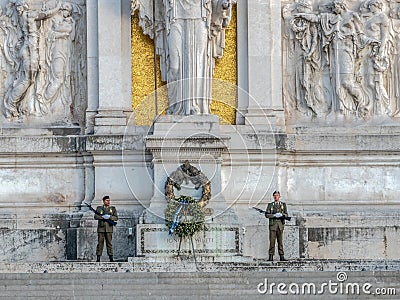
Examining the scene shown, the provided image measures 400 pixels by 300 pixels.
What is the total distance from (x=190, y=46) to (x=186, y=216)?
4137mm

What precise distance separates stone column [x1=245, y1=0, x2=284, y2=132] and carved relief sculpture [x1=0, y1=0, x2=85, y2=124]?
3.99 m

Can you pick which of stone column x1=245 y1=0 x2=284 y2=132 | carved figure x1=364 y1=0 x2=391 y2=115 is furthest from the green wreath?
carved figure x1=364 y1=0 x2=391 y2=115

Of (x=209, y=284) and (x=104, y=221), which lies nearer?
(x=209, y=284)

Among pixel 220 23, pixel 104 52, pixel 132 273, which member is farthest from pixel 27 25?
pixel 132 273

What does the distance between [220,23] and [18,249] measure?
6.90m

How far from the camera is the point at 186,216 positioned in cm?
3531

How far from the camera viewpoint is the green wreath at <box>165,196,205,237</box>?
35.2m

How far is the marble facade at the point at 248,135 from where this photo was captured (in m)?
36.9

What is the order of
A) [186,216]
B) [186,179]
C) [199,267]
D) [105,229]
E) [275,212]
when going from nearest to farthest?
1. [199,267]
2. [275,212]
3. [105,229]
4. [186,216]
5. [186,179]

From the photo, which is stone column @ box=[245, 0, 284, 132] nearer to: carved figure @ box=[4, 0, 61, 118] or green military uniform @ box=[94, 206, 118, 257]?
green military uniform @ box=[94, 206, 118, 257]

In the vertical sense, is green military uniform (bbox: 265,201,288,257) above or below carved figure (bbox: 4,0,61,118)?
below

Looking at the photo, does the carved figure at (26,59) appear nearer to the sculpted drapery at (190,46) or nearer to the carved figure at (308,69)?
the sculpted drapery at (190,46)

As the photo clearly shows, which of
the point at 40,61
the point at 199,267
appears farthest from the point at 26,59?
the point at 199,267

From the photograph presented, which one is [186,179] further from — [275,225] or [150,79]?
[150,79]
